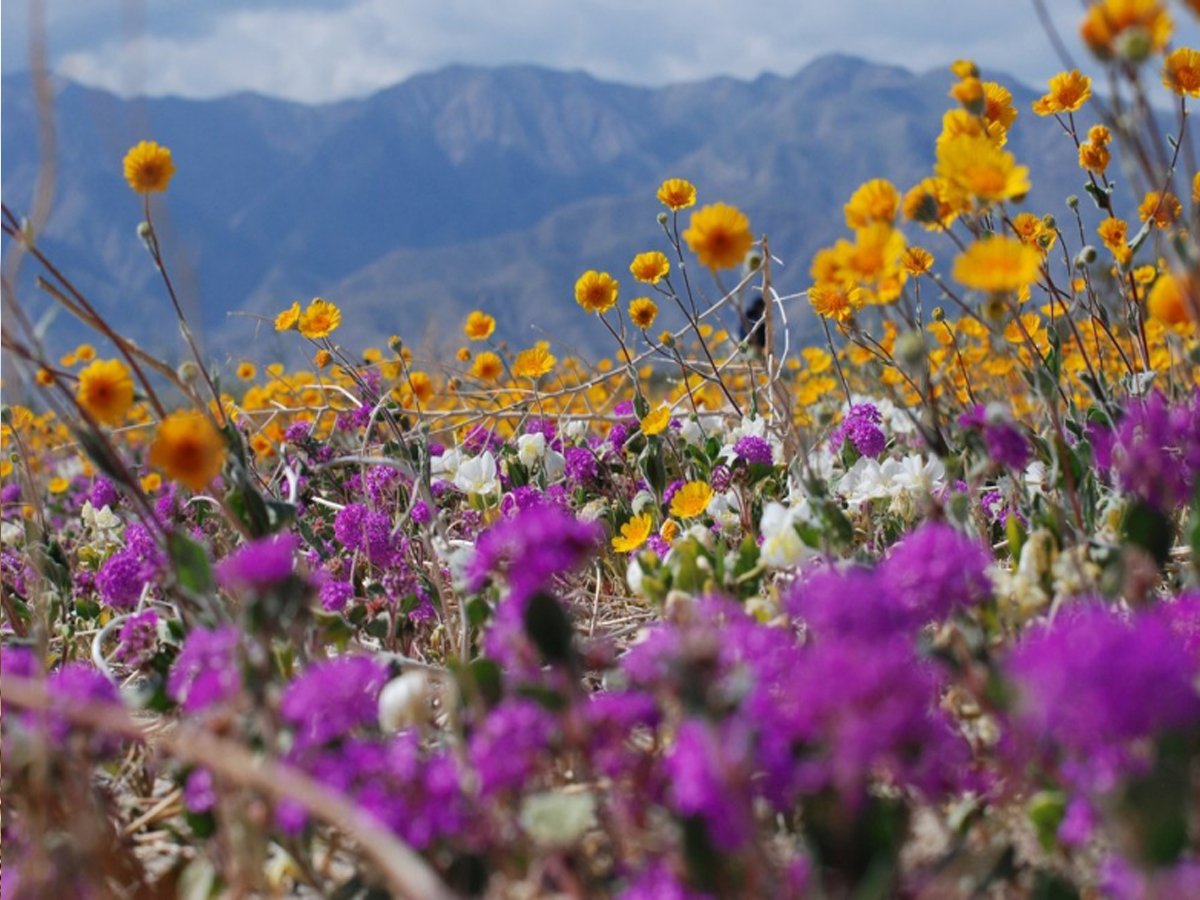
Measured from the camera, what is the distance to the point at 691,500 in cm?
275

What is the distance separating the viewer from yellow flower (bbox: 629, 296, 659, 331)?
3.63 m

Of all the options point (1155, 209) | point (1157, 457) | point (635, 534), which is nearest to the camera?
point (1157, 457)

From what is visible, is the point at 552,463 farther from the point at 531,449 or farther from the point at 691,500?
the point at 691,500

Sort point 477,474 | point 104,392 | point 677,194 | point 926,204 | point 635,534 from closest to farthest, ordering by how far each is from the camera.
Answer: point 104,392 < point 926,204 < point 635,534 < point 477,474 < point 677,194

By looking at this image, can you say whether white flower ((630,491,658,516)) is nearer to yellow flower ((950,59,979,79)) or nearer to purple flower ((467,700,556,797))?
yellow flower ((950,59,979,79))

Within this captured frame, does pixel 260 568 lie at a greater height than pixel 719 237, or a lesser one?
lesser

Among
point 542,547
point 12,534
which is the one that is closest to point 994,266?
point 542,547

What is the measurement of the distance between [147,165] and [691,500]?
53.4 inches

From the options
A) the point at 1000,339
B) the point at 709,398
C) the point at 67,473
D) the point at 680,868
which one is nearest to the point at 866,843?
the point at 680,868

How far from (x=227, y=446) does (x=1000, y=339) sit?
3.71 feet

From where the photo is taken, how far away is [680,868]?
1.07 meters

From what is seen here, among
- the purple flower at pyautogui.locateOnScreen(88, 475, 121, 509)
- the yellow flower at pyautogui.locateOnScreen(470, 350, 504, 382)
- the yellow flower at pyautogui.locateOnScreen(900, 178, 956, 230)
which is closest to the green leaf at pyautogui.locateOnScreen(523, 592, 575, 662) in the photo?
the yellow flower at pyautogui.locateOnScreen(900, 178, 956, 230)

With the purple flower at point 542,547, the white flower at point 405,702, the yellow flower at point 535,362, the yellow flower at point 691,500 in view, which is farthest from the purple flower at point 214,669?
the yellow flower at point 535,362

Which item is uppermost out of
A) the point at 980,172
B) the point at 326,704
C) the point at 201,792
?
the point at 980,172
